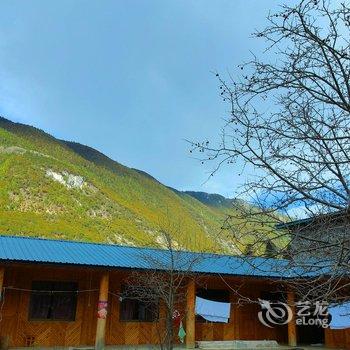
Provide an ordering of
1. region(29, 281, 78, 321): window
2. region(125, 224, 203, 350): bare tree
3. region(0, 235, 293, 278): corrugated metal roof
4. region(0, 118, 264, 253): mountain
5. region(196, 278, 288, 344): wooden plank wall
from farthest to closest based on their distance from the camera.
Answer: region(0, 118, 264, 253): mountain < region(196, 278, 288, 344): wooden plank wall < region(29, 281, 78, 321): window < region(125, 224, 203, 350): bare tree < region(0, 235, 293, 278): corrugated metal roof

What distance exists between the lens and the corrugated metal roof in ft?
50.4

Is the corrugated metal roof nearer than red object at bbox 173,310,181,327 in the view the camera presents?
Yes

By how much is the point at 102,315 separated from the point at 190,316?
3.52 metres

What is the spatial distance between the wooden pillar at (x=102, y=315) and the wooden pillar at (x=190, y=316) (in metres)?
3.29

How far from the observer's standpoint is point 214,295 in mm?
20078

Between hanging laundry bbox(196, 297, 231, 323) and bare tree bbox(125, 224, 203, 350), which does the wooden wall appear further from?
hanging laundry bbox(196, 297, 231, 323)

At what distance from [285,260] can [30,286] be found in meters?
13.9

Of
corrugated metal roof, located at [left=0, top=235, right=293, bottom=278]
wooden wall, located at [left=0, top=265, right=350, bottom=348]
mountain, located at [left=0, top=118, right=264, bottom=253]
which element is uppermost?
mountain, located at [left=0, top=118, right=264, bottom=253]

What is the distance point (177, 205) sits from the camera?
112m

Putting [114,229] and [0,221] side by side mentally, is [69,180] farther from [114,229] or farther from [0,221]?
[0,221]

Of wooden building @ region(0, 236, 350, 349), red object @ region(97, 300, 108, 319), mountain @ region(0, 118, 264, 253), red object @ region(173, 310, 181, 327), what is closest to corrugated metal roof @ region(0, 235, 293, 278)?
wooden building @ region(0, 236, 350, 349)

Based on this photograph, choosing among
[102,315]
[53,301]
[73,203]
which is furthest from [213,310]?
[73,203]

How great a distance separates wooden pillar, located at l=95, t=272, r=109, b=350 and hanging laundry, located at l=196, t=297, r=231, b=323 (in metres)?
4.43

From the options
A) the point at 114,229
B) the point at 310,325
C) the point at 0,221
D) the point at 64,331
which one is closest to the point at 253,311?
the point at 310,325
